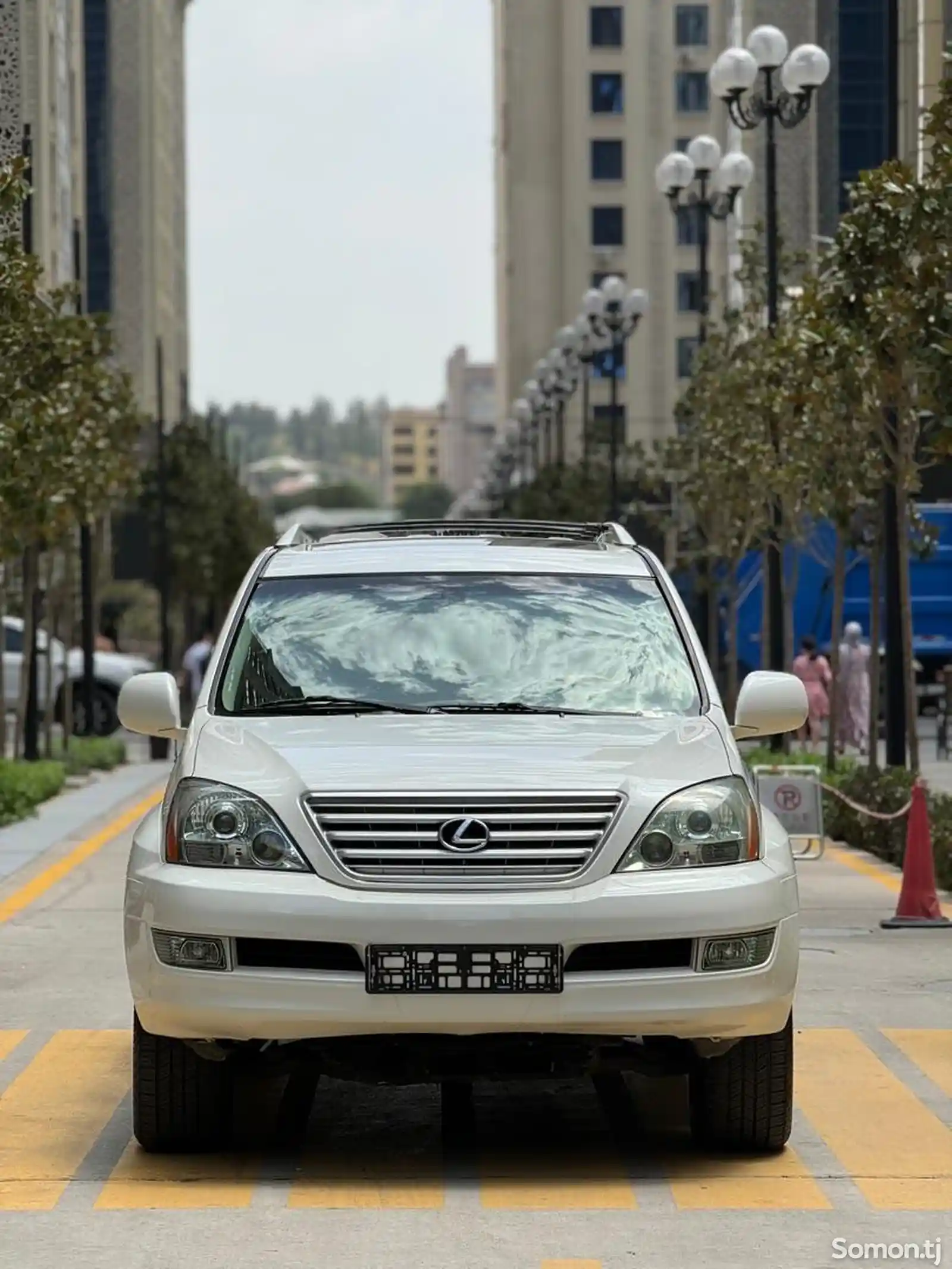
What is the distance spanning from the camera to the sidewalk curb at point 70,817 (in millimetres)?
19906

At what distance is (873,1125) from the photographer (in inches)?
338

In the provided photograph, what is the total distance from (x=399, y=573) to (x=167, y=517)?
56.3m

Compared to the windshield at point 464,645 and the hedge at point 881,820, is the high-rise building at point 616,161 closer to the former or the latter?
the hedge at point 881,820

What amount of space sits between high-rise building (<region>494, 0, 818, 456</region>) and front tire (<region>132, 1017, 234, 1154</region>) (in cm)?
10913

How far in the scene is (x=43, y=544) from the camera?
101 ft

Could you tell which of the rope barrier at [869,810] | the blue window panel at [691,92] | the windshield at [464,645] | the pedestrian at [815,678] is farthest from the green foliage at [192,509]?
the blue window panel at [691,92]

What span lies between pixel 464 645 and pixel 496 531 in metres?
1.21

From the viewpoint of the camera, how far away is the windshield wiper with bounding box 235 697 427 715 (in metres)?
8.38

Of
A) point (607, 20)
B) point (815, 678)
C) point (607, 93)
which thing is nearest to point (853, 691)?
point (815, 678)

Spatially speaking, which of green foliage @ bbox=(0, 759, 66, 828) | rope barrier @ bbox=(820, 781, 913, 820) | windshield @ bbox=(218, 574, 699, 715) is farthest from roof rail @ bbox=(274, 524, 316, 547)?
green foliage @ bbox=(0, 759, 66, 828)

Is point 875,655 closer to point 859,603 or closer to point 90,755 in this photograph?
point 90,755

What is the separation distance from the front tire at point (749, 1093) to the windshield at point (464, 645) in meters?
1.17

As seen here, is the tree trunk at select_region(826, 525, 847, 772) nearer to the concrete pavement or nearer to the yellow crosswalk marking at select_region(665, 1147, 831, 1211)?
the concrete pavement

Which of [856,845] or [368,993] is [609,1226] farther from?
[856,845]
